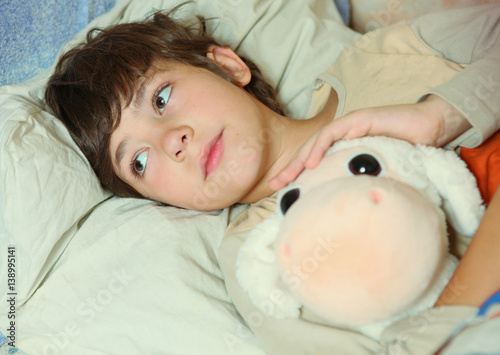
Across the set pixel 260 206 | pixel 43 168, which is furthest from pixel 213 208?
pixel 43 168

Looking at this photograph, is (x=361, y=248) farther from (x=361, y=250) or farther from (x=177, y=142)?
(x=177, y=142)

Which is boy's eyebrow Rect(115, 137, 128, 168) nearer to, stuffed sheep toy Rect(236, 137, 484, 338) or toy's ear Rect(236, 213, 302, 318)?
toy's ear Rect(236, 213, 302, 318)

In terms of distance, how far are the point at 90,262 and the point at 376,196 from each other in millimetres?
733

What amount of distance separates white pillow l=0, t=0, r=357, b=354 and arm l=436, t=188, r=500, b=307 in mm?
410

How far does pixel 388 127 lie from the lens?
0.76 m

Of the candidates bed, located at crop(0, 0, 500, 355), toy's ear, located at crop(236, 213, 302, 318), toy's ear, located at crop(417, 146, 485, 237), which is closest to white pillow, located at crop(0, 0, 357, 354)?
bed, located at crop(0, 0, 500, 355)

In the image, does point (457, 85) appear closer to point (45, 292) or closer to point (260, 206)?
point (260, 206)

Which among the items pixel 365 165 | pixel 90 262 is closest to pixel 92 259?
pixel 90 262

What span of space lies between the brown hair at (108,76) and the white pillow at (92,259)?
0.04 m

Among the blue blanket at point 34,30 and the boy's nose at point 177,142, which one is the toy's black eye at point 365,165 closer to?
the boy's nose at point 177,142

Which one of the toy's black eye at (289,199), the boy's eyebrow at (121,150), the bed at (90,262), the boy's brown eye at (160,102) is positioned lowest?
the bed at (90,262)

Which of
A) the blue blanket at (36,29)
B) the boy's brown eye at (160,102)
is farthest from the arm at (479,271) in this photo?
the blue blanket at (36,29)

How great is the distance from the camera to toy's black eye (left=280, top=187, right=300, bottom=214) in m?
0.66

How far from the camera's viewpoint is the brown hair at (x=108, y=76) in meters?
1.02
